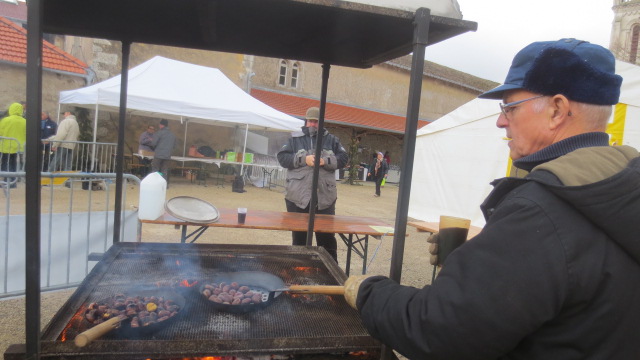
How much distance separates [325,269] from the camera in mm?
2600

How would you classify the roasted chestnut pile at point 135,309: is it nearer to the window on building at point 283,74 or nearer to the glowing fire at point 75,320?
the glowing fire at point 75,320

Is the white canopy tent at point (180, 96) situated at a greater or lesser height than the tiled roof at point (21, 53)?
lesser

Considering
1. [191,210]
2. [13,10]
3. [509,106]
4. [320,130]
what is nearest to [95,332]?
[509,106]

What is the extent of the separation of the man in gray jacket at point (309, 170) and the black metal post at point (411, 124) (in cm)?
285

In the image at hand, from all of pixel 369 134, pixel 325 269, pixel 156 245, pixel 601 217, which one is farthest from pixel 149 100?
pixel 369 134

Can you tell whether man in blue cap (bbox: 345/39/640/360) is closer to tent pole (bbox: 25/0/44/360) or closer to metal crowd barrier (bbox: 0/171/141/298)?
tent pole (bbox: 25/0/44/360)

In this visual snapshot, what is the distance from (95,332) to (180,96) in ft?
29.8

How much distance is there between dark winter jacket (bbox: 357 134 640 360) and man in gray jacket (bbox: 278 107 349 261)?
3513 millimetres

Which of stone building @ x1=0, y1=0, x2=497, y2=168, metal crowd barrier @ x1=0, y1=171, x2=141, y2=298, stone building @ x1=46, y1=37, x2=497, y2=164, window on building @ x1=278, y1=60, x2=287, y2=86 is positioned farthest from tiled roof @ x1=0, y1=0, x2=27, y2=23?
metal crowd barrier @ x1=0, y1=171, x2=141, y2=298

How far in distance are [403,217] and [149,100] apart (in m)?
8.85

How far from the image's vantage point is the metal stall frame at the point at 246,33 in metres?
1.42

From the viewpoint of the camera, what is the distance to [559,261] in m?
0.99

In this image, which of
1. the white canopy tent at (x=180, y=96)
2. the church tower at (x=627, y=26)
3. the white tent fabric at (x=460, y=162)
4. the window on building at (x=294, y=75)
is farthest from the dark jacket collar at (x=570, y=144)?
the church tower at (x=627, y=26)

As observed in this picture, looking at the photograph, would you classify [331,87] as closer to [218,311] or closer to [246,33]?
[246,33]
